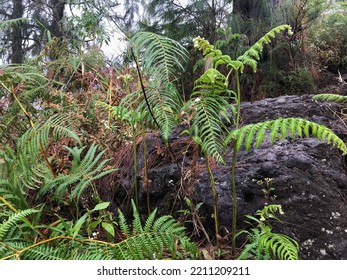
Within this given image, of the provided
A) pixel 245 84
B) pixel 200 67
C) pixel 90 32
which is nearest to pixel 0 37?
pixel 90 32

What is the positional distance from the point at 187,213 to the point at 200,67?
2.14 meters

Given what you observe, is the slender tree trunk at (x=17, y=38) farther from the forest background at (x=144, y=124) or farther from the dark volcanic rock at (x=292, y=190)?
the dark volcanic rock at (x=292, y=190)

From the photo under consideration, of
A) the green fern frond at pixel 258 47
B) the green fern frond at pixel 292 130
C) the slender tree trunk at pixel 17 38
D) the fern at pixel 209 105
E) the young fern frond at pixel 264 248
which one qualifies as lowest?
the young fern frond at pixel 264 248

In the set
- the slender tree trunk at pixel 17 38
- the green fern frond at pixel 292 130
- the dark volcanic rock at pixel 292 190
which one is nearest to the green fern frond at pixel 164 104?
the green fern frond at pixel 292 130

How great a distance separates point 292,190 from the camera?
169 centimetres

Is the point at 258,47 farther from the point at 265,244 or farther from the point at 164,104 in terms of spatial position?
the point at 265,244

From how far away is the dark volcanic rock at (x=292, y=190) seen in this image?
4.93 feet

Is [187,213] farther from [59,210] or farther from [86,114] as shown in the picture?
[86,114]

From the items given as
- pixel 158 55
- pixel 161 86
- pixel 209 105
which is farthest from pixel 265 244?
pixel 158 55

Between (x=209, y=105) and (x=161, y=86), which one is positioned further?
(x=161, y=86)

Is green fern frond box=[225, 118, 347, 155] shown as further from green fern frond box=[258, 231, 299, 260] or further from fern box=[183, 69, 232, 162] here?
green fern frond box=[258, 231, 299, 260]

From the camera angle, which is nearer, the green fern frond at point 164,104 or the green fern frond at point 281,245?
the green fern frond at point 281,245

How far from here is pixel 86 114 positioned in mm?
2527

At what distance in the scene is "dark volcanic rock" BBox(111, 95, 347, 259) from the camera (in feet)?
4.93
